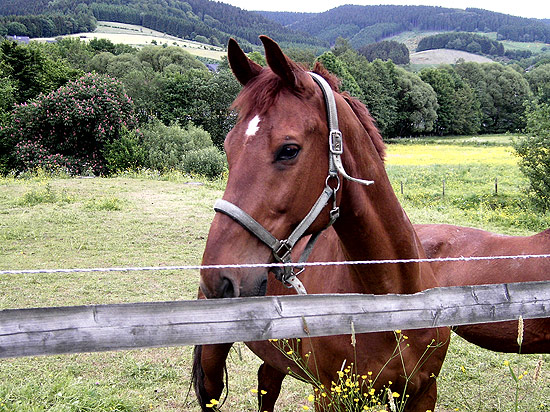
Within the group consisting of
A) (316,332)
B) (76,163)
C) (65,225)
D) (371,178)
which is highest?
(371,178)

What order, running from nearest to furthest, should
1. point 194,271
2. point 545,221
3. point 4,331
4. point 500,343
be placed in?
point 4,331 < point 500,343 < point 194,271 < point 545,221

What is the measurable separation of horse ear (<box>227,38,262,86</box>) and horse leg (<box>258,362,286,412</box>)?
8.49ft

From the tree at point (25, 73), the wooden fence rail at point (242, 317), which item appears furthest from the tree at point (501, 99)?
the wooden fence rail at point (242, 317)

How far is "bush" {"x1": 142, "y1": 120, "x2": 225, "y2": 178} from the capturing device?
69.0ft

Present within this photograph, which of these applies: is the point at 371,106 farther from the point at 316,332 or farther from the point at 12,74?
the point at 316,332

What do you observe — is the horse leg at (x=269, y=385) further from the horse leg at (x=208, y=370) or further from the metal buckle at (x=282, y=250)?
the metal buckle at (x=282, y=250)

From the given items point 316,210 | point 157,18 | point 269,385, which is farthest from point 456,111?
point 157,18

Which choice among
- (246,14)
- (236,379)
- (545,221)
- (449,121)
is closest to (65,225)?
(236,379)

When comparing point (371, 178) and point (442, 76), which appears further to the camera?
point (442, 76)

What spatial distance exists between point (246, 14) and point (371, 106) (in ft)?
501

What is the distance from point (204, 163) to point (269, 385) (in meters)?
18.0

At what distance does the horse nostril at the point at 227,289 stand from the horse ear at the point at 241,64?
1.02 m

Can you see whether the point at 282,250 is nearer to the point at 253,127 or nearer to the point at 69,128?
the point at 253,127

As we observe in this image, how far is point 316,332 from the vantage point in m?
1.82
